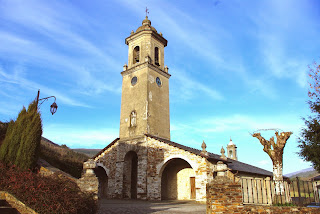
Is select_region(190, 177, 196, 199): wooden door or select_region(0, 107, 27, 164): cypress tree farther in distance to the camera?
select_region(190, 177, 196, 199): wooden door

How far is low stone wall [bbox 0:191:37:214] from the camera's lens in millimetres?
6850

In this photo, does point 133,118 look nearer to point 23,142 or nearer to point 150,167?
point 150,167

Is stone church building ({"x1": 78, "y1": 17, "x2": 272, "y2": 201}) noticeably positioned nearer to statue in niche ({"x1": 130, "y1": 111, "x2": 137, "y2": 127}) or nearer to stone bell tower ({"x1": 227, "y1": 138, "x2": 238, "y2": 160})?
statue in niche ({"x1": 130, "y1": 111, "x2": 137, "y2": 127})

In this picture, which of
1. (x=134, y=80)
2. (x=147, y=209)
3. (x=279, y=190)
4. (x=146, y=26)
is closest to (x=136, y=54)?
(x=146, y=26)

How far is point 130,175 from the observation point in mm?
21266

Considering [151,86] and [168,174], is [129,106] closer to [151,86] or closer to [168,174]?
[151,86]

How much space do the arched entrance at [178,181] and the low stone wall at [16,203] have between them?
13.8 meters

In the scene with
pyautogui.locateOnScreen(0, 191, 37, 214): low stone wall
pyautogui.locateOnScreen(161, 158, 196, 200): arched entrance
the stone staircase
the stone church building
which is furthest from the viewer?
pyautogui.locateOnScreen(161, 158, 196, 200): arched entrance

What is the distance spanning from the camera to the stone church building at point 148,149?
61.0ft

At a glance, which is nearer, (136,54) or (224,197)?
(224,197)

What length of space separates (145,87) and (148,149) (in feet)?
19.4

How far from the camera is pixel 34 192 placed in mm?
7160

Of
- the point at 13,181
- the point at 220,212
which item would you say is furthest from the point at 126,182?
the point at 220,212

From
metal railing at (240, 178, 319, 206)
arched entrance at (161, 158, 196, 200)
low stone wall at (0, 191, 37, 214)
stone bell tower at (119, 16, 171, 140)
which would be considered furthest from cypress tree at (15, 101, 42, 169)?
arched entrance at (161, 158, 196, 200)
